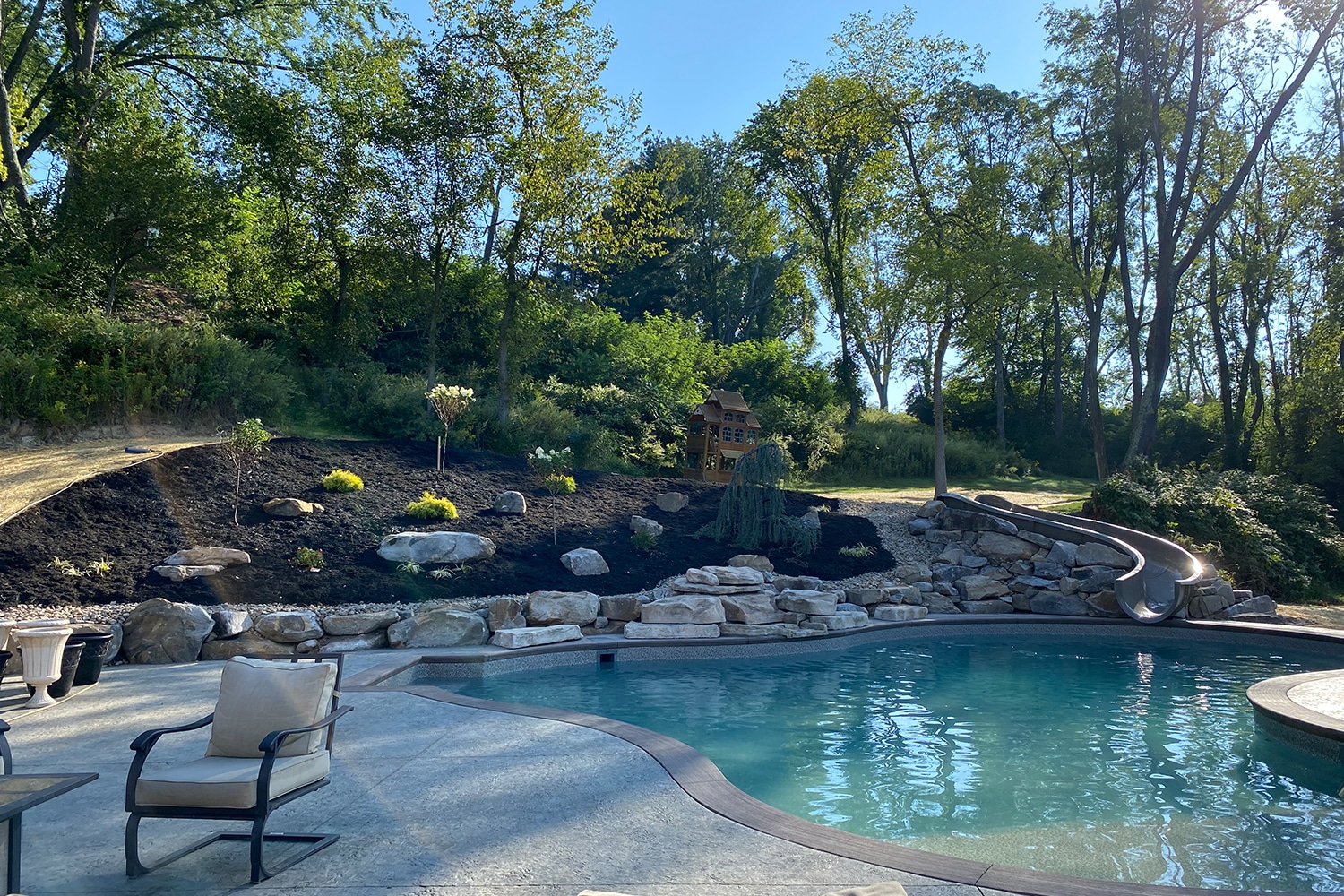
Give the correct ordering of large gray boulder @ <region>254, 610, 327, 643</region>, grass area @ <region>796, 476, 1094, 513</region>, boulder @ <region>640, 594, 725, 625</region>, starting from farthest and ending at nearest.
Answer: grass area @ <region>796, 476, 1094, 513</region>
boulder @ <region>640, 594, 725, 625</region>
large gray boulder @ <region>254, 610, 327, 643</region>

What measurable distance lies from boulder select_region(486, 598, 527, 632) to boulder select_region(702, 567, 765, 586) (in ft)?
7.67

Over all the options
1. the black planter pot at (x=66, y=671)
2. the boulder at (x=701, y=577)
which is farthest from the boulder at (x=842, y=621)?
the black planter pot at (x=66, y=671)

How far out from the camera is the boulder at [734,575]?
32.5 feet

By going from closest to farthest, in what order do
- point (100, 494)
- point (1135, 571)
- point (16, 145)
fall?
point (100, 494) → point (1135, 571) → point (16, 145)

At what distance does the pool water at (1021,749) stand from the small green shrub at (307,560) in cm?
250

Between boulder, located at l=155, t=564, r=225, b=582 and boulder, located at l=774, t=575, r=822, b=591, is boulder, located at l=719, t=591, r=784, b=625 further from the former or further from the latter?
boulder, located at l=155, t=564, r=225, b=582

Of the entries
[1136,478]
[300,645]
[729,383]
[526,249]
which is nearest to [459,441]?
[526,249]

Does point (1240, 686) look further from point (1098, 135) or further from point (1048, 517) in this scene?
point (1098, 135)

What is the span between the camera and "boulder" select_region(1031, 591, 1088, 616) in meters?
11.3

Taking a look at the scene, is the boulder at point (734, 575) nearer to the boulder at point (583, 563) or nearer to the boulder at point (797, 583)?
the boulder at point (797, 583)

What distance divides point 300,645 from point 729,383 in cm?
1920

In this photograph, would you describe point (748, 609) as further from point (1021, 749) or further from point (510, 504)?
point (1021, 749)

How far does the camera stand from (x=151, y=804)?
320 cm

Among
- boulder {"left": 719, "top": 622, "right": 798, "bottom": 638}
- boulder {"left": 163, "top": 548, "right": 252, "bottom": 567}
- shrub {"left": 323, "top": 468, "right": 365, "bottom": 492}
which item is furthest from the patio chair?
shrub {"left": 323, "top": 468, "right": 365, "bottom": 492}
